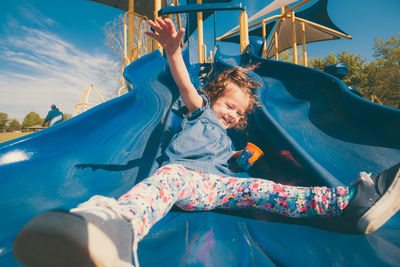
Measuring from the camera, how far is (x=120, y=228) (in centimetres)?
50

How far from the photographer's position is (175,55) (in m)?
1.08

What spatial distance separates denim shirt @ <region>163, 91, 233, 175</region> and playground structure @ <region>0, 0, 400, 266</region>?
24 centimetres

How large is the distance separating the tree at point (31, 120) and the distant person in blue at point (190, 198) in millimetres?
39418

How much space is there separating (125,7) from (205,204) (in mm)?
5730

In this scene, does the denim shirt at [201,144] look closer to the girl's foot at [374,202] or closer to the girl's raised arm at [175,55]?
the girl's raised arm at [175,55]

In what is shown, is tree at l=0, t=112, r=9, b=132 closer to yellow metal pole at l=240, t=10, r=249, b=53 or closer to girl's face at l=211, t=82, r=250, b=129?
yellow metal pole at l=240, t=10, r=249, b=53

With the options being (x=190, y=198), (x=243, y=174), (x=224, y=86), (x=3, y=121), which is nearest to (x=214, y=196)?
(x=190, y=198)

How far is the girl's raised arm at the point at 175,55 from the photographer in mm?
997

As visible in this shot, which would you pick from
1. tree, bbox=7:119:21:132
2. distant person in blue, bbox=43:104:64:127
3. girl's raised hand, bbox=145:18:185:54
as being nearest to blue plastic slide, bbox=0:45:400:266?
girl's raised hand, bbox=145:18:185:54

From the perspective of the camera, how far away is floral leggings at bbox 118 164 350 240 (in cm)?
64

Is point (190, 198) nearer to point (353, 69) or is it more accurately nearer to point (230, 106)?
point (230, 106)

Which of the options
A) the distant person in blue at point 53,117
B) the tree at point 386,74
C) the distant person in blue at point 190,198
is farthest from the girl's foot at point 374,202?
the tree at point 386,74

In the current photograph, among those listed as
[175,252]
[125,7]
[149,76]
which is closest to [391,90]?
[125,7]

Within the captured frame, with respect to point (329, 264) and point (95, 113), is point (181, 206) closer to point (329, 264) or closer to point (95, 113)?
point (329, 264)
